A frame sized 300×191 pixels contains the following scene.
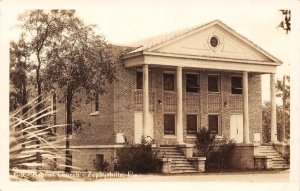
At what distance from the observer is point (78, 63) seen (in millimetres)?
24625

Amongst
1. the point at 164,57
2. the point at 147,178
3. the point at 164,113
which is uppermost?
the point at 164,57

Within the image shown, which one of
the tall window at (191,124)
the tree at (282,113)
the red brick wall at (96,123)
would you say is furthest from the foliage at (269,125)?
the red brick wall at (96,123)

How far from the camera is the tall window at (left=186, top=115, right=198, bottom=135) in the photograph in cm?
3015

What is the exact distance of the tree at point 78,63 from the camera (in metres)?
23.7

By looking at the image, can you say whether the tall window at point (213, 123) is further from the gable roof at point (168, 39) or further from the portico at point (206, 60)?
the gable roof at point (168, 39)

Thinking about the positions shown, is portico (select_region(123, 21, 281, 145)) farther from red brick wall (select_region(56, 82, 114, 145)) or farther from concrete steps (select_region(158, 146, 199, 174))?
red brick wall (select_region(56, 82, 114, 145))

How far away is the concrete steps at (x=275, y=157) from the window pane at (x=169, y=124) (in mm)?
4125

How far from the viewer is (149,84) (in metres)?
28.8

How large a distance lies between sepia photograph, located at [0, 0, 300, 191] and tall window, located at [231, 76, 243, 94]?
5cm

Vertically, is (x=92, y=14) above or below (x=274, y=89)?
above

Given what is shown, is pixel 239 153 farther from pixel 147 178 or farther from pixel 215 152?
pixel 147 178
